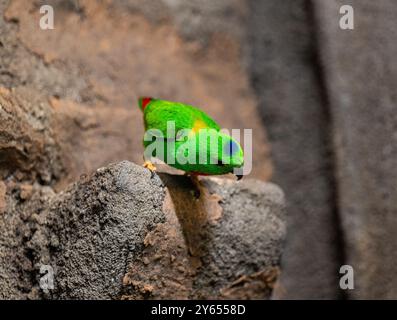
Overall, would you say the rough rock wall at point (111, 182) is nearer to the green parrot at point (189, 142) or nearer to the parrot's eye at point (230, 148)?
the green parrot at point (189, 142)

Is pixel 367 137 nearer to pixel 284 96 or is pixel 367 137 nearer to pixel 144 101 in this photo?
pixel 284 96

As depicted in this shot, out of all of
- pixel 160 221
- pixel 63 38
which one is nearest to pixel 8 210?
pixel 160 221

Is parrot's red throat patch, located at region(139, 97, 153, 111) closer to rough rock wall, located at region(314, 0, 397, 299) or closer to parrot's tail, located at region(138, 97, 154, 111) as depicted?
parrot's tail, located at region(138, 97, 154, 111)

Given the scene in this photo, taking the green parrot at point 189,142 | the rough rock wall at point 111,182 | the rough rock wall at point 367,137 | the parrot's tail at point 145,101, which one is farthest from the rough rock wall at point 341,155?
the parrot's tail at point 145,101

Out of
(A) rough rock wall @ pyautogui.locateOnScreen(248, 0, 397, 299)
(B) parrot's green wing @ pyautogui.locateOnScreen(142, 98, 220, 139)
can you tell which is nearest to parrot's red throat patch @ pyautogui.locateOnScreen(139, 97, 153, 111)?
(B) parrot's green wing @ pyautogui.locateOnScreen(142, 98, 220, 139)

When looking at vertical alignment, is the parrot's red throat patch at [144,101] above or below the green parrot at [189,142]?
above

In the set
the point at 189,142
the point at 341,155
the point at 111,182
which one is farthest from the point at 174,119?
the point at 341,155
